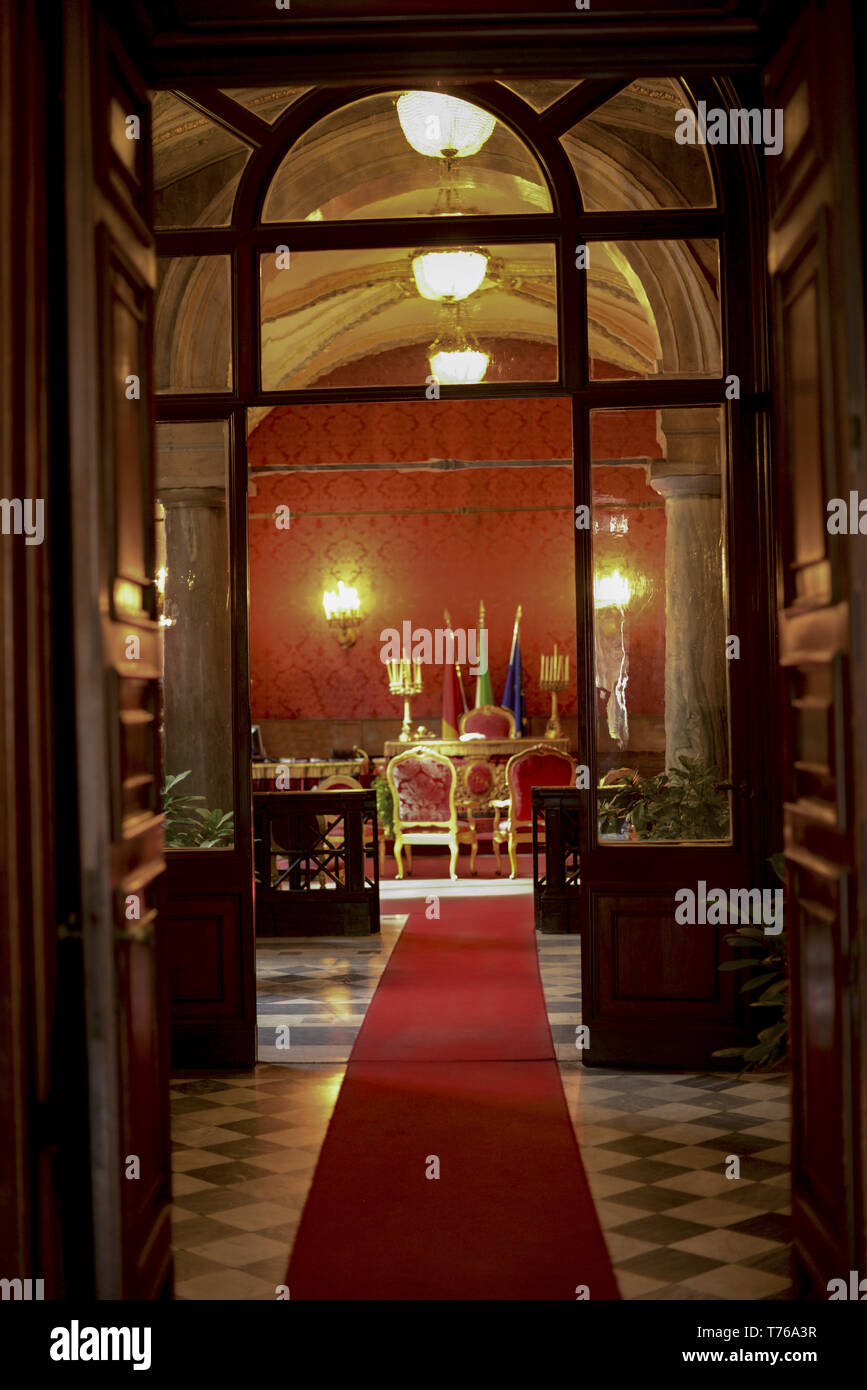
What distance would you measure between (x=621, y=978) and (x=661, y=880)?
0.42m

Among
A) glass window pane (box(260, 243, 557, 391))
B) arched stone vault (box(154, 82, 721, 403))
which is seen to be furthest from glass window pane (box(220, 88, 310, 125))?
glass window pane (box(260, 243, 557, 391))

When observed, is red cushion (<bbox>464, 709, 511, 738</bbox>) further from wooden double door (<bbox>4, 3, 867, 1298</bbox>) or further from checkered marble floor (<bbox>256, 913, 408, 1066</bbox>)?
wooden double door (<bbox>4, 3, 867, 1298</bbox>)

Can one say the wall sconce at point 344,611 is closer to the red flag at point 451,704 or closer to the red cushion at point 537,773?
the red flag at point 451,704

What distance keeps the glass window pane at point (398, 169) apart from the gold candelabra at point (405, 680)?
8.02 metres

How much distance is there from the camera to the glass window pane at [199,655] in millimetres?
5363

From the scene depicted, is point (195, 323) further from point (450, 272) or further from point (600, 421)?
point (600, 421)

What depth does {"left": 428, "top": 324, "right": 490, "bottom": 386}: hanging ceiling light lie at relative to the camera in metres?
6.56

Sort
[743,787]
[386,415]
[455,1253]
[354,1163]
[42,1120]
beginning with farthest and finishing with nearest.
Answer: [386,415] → [743,787] → [354,1163] → [455,1253] → [42,1120]

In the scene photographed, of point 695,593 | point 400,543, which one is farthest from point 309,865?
point 400,543

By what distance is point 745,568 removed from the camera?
5.20 m

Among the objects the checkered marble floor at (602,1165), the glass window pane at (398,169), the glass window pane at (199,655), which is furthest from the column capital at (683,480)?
the checkered marble floor at (602,1165)

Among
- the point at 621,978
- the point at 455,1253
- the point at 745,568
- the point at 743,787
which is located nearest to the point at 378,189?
the point at 745,568

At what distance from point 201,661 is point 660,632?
1.95 metres

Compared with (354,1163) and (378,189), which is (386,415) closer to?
(378,189)
